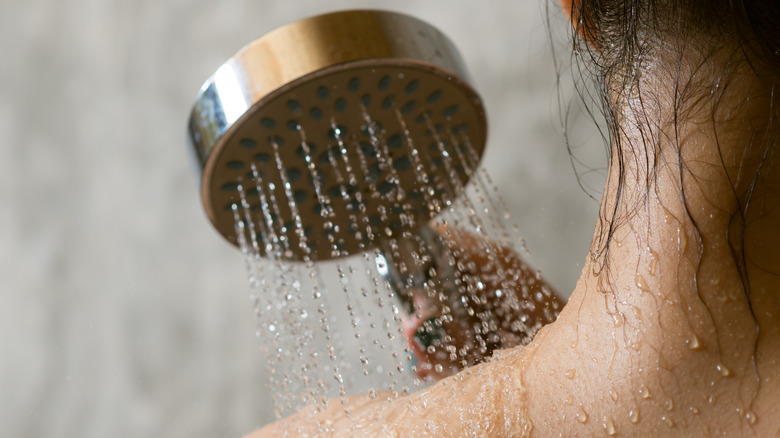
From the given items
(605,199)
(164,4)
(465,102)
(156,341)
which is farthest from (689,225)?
(164,4)

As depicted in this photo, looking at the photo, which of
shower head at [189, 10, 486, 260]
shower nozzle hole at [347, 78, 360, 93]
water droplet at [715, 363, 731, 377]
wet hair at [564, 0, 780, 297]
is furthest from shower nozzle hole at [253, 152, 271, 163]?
water droplet at [715, 363, 731, 377]

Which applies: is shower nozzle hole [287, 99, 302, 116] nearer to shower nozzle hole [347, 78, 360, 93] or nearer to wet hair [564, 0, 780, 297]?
shower nozzle hole [347, 78, 360, 93]

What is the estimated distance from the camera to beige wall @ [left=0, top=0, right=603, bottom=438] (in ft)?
3.90

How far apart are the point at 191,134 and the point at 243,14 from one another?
571mm

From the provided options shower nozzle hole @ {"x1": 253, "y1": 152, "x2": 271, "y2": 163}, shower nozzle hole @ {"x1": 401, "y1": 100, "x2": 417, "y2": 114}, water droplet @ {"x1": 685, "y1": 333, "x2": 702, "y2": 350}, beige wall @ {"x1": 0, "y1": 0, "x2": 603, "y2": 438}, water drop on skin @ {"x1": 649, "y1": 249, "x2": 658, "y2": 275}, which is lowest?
water droplet @ {"x1": 685, "y1": 333, "x2": 702, "y2": 350}

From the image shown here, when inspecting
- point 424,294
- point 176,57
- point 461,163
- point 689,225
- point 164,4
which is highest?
point 164,4

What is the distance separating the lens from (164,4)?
1364 mm

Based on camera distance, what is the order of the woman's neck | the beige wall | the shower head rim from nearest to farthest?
the woman's neck
the shower head rim
the beige wall

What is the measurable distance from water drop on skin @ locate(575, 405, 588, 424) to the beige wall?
2.18ft

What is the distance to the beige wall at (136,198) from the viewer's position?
3.90ft

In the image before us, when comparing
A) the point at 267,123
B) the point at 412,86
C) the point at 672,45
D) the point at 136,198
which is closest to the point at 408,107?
the point at 412,86

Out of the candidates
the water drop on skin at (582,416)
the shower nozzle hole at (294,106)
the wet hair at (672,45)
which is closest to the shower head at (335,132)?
the shower nozzle hole at (294,106)

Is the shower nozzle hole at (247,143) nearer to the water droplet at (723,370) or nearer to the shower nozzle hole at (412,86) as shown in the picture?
the shower nozzle hole at (412,86)

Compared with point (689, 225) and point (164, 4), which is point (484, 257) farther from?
point (164, 4)
